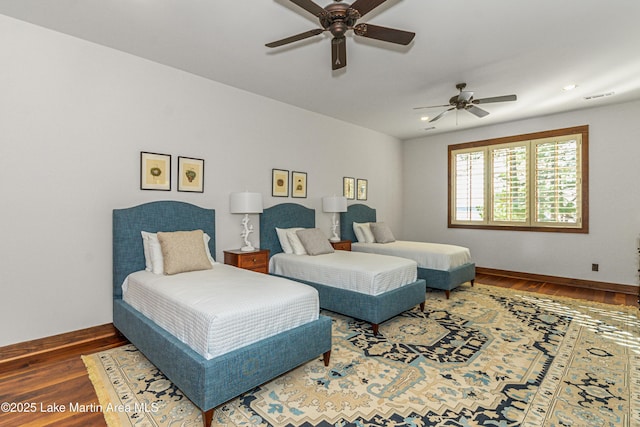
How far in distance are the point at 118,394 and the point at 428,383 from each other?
2.20 metres

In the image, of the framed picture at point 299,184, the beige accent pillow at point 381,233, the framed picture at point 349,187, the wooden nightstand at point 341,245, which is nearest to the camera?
the framed picture at point 299,184

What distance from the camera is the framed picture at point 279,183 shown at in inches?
181

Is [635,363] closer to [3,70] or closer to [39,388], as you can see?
[39,388]

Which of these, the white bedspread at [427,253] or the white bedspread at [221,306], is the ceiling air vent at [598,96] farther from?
the white bedspread at [221,306]

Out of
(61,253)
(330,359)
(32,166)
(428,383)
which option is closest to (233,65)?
(32,166)

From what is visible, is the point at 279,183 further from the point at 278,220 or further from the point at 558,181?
the point at 558,181

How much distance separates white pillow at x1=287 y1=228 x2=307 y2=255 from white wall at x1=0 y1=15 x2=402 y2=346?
784 millimetres

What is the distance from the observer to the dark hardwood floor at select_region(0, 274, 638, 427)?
74.5 inches

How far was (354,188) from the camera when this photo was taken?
605cm

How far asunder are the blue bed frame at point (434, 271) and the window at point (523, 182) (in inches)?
62.1

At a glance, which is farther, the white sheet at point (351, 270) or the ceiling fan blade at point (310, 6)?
the white sheet at point (351, 270)

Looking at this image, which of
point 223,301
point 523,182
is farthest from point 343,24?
point 523,182

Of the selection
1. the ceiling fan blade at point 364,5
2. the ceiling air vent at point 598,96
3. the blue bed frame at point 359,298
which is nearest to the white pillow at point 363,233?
the blue bed frame at point 359,298

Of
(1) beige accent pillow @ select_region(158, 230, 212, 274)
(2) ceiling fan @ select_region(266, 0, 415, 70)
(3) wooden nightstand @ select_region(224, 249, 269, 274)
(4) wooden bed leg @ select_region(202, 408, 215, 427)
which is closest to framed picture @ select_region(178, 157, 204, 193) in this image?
(1) beige accent pillow @ select_region(158, 230, 212, 274)
